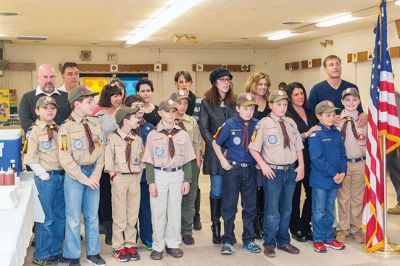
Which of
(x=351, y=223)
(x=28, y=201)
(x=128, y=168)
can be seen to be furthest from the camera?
(x=351, y=223)

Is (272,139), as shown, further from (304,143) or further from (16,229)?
(16,229)

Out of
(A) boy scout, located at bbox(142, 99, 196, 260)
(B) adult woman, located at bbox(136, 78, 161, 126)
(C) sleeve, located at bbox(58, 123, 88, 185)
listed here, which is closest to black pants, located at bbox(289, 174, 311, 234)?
(A) boy scout, located at bbox(142, 99, 196, 260)

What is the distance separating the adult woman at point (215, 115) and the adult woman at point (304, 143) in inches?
22.3

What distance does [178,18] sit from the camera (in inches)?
303

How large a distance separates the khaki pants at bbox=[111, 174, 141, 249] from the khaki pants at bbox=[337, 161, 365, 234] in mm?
1867

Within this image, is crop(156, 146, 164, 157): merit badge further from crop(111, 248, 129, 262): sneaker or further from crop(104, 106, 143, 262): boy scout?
crop(111, 248, 129, 262): sneaker

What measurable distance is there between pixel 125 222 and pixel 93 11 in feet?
13.2

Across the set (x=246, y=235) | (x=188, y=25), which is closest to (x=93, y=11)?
(x=188, y=25)

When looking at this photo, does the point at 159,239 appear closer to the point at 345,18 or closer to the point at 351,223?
the point at 351,223

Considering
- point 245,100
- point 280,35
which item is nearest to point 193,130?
point 245,100

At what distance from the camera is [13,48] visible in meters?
12.1

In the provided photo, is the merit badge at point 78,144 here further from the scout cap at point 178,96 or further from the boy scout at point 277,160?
the boy scout at point 277,160

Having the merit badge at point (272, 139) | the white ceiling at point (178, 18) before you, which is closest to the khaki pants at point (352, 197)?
the merit badge at point (272, 139)

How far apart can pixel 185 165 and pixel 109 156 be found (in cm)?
64
